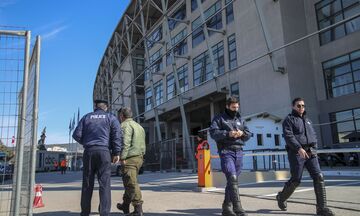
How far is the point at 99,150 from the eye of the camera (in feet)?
17.3

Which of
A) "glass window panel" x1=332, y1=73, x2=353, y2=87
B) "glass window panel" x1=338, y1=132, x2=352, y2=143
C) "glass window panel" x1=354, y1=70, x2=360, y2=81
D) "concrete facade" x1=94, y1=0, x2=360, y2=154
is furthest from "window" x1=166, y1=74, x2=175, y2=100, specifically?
"glass window panel" x1=354, y1=70, x2=360, y2=81

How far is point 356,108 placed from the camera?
2127cm

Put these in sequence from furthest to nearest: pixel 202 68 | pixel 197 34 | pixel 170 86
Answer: pixel 170 86 < pixel 197 34 < pixel 202 68

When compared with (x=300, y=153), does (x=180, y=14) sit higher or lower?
higher

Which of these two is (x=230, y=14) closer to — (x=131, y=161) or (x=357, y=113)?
(x=357, y=113)

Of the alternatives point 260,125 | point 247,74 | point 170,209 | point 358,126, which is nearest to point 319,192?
point 170,209

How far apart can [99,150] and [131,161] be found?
0.91 meters

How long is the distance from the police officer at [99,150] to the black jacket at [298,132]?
2.59m

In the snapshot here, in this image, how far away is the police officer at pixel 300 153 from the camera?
17.5 ft

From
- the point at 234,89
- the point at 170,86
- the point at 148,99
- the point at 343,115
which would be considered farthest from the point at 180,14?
the point at 343,115

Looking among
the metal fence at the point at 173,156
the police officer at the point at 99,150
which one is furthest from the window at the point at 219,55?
the police officer at the point at 99,150

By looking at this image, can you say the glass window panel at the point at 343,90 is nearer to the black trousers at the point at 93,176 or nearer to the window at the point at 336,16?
the window at the point at 336,16

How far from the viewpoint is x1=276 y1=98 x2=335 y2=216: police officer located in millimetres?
5328

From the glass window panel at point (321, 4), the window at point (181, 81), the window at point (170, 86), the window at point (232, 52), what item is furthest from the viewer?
the window at point (170, 86)
